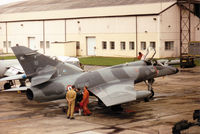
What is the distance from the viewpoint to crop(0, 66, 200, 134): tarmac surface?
15938 mm

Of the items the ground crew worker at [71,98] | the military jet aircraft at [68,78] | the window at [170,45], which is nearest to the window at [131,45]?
A: the window at [170,45]

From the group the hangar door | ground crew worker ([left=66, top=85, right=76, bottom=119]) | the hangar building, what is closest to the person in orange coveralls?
ground crew worker ([left=66, top=85, right=76, bottom=119])

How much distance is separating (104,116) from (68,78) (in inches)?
122

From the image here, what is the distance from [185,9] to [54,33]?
22.8 m

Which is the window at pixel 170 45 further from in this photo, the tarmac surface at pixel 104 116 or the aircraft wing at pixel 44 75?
the aircraft wing at pixel 44 75

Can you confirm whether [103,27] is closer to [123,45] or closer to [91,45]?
[91,45]

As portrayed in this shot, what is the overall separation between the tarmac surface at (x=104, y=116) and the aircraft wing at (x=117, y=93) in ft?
3.16

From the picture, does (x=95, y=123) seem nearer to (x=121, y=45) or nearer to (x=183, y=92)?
(x=183, y=92)

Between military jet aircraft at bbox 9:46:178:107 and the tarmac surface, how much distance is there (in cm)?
108

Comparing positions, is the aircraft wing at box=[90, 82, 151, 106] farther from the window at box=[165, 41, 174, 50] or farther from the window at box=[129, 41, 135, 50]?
the window at box=[129, 41, 135, 50]

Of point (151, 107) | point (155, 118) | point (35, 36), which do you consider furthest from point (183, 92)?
point (35, 36)

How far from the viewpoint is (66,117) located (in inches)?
734

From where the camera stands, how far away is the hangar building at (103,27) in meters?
50.4

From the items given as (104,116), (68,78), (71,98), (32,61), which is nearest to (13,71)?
(32,61)
